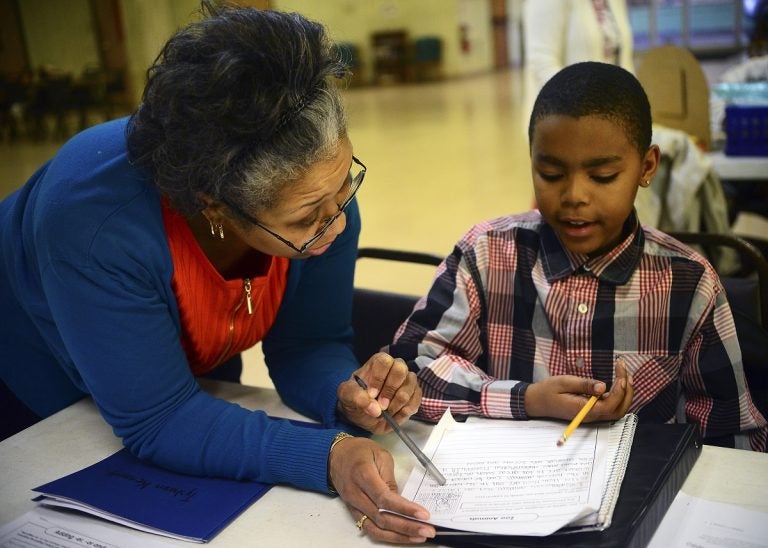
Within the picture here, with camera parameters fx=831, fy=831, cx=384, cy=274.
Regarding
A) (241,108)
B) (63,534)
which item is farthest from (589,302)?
(63,534)

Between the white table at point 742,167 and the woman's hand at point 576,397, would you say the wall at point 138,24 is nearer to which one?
the white table at point 742,167

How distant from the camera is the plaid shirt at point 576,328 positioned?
1.46 meters

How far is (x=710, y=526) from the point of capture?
41.4 inches

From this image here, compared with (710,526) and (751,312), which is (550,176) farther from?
(710,526)

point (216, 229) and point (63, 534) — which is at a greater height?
point (216, 229)

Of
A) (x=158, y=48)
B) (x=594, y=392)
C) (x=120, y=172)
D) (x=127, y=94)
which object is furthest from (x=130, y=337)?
(x=127, y=94)

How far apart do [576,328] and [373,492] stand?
61cm

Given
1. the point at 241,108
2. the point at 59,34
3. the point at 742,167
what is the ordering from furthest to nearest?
the point at 59,34 → the point at 742,167 → the point at 241,108

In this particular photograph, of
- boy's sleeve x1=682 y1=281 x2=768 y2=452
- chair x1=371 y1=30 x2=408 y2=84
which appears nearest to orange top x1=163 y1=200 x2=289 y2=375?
boy's sleeve x1=682 y1=281 x2=768 y2=452

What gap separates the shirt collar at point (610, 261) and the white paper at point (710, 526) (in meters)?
0.54

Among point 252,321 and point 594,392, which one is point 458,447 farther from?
point 252,321

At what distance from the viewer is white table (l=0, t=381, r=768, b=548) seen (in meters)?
1.12

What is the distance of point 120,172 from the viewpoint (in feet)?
4.35

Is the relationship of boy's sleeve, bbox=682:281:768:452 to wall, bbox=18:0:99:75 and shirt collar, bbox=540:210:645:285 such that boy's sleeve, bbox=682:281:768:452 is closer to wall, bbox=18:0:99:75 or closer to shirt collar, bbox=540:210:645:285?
shirt collar, bbox=540:210:645:285
